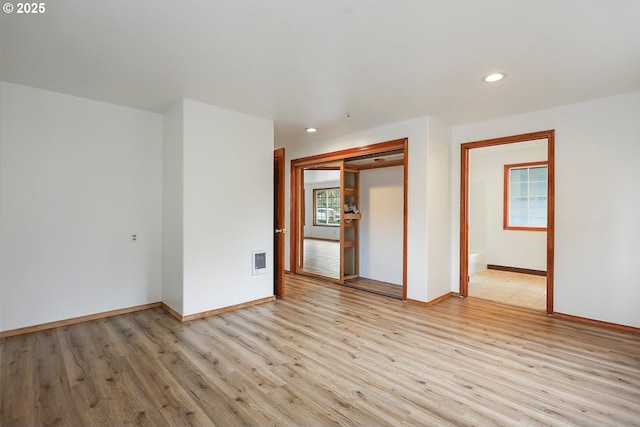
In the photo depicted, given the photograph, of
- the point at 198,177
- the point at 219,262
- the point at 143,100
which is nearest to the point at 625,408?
the point at 219,262

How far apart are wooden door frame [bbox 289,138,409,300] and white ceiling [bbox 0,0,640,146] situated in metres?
0.81

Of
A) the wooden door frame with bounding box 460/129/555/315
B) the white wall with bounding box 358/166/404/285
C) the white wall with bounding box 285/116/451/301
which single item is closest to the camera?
the wooden door frame with bounding box 460/129/555/315

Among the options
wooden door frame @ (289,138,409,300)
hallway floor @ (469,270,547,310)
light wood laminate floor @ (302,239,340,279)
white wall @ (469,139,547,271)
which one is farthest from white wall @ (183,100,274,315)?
white wall @ (469,139,547,271)

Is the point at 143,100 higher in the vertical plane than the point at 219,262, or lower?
higher

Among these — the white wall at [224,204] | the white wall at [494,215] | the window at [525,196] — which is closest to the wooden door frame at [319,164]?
the white wall at [224,204]

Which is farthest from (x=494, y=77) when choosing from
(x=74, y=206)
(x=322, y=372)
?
(x=74, y=206)

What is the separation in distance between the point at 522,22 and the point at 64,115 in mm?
4193

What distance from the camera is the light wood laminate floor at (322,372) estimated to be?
1901mm

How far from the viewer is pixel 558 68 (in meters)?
2.65

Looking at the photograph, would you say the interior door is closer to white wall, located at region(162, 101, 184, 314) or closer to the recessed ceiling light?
white wall, located at region(162, 101, 184, 314)

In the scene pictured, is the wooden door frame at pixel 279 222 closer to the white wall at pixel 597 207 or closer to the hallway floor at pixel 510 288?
the hallway floor at pixel 510 288

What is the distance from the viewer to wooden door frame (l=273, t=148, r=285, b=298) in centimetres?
439

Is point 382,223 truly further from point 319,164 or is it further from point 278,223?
point 278,223

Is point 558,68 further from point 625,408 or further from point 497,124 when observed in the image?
point 625,408
